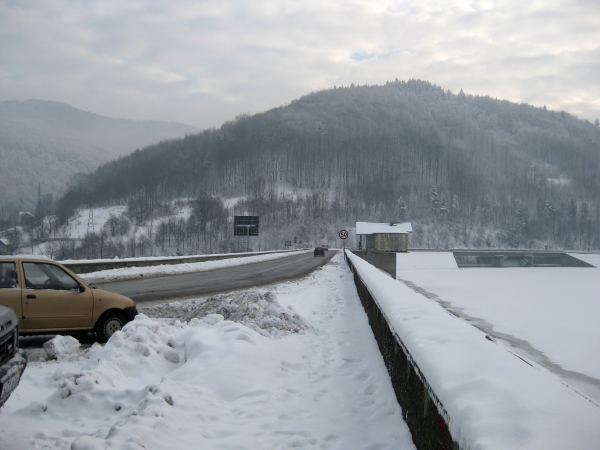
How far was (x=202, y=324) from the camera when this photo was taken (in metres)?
9.34

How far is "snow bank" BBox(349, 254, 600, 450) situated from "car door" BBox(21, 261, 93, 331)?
6.36 metres

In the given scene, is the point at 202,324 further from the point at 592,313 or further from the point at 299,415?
the point at 592,313

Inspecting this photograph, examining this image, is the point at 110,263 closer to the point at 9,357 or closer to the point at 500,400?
the point at 9,357

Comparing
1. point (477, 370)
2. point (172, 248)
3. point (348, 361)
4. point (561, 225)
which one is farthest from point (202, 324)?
point (561, 225)

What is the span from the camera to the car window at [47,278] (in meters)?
8.45

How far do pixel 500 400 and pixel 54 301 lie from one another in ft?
25.6

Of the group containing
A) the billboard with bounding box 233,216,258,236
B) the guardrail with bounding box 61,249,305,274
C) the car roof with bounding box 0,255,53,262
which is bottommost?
the guardrail with bounding box 61,249,305,274

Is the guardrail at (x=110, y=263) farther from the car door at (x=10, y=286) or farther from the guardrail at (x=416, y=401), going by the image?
the guardrail at (x=416, y=401)

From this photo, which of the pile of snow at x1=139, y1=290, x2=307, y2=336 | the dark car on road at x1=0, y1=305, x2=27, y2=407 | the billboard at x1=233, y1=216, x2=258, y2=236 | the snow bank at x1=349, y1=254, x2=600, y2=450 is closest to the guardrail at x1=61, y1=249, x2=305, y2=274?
the pile of snow at x1=139, y1=290, x2=307, y2=336

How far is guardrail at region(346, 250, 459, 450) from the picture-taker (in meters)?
3.57

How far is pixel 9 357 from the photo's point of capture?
4.70 m

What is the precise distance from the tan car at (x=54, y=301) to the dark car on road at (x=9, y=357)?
12.4ft

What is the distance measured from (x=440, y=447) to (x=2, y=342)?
3889 millimetres

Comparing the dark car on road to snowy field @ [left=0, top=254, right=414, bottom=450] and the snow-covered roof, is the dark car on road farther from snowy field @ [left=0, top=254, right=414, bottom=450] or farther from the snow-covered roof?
the snow-covered roof
